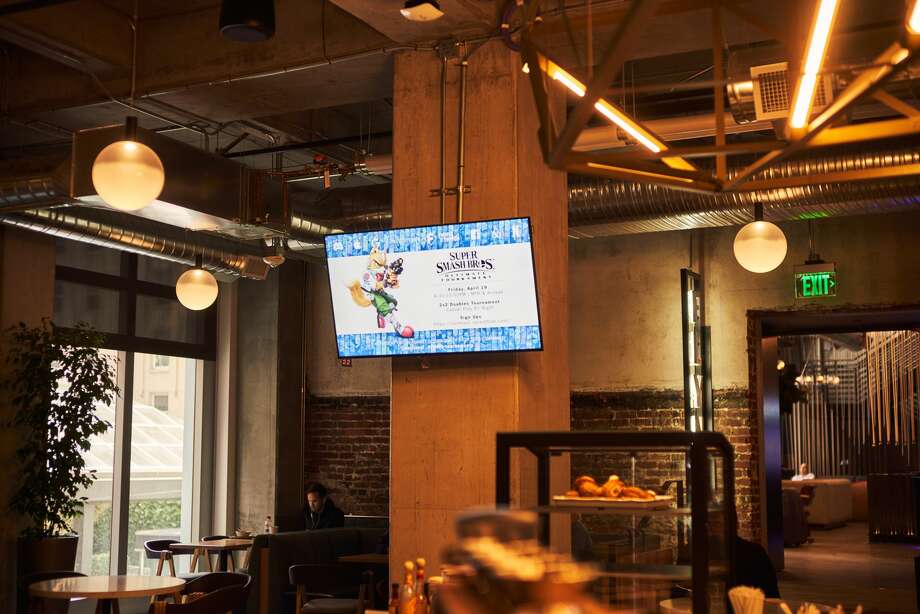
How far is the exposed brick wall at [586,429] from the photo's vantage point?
9.76m

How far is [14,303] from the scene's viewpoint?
350 inches

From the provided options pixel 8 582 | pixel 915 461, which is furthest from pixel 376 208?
pixel 915 461

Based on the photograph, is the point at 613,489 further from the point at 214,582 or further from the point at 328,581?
the point at 328,581

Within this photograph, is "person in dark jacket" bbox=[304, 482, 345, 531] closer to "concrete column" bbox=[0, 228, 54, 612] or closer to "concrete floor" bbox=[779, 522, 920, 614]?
"concrete column" bbox=[0, 228, 54, 612]

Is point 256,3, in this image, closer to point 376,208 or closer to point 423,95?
point 423,95

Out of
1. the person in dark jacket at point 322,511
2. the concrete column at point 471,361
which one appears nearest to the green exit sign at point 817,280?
the concrete column at point 471,361

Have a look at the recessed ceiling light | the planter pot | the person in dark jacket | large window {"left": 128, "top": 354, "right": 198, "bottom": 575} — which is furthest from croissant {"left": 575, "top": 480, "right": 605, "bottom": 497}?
large window {"left": 128, "top": 354, "right": 198, "bottom": 575}

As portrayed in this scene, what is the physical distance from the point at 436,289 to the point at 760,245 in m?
3.25

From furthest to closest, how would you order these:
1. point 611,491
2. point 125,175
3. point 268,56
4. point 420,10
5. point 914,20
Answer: point 268,56 → point 420,10 → point 125,175 → point 611,491 → point 914,20

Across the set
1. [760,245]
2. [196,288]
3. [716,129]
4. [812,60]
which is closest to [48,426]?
[196,288]

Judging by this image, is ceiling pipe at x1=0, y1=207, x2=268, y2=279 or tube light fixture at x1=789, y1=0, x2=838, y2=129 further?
ceiling pipe at x1=0, y1=207, x2=268, y2=279

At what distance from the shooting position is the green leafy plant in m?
8.44

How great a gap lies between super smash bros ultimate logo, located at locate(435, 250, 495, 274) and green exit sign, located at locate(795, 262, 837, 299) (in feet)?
16.9

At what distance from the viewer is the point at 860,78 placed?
2189 millimetres
